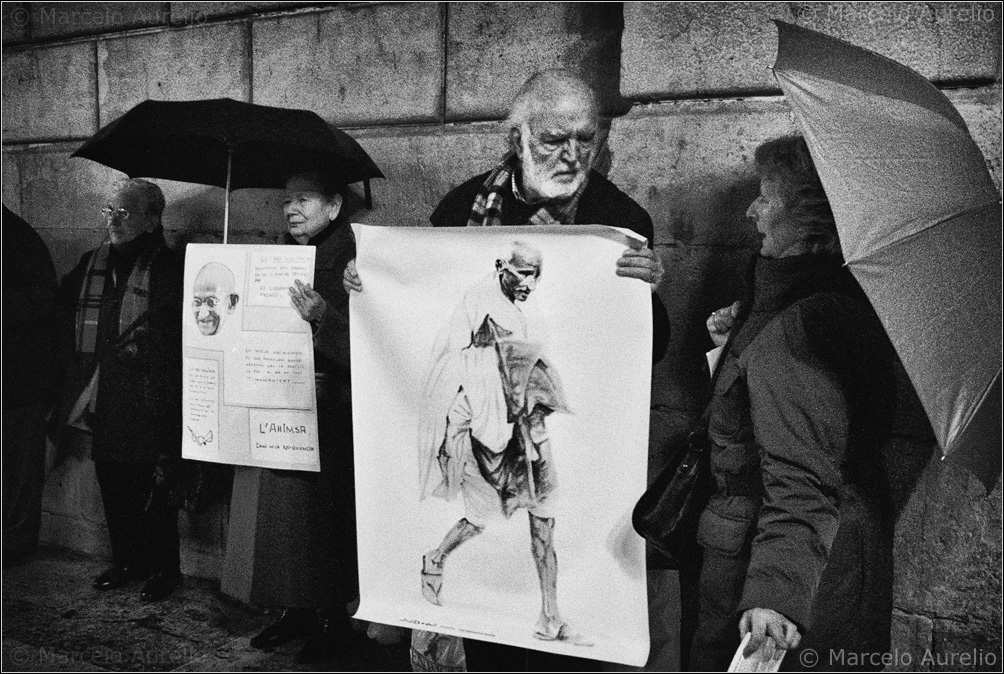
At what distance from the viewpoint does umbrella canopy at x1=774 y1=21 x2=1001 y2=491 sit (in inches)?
62.3

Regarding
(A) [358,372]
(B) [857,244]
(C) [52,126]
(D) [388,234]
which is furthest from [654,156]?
(C) [52,126]

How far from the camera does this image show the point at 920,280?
1.62 meters

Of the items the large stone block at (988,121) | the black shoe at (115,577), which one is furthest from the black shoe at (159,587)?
the large stone block at (988,121)

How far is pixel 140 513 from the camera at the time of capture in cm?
400

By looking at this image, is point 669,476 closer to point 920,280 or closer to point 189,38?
point 920,280

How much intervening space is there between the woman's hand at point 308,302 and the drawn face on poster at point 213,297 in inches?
10.3

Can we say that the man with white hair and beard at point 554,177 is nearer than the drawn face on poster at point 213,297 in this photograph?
Yes

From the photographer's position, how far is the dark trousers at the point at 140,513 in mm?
3949

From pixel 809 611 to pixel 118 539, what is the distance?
343 cm

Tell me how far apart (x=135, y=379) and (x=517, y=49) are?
214cm

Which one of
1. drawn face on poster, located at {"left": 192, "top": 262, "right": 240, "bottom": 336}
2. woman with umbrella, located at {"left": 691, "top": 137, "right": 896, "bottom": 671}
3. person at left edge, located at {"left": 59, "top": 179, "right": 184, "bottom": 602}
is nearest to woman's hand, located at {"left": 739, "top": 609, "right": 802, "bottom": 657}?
woman with umbrella, located at {"left": 691, "top": 137, "right": 896, "bottom": 671}

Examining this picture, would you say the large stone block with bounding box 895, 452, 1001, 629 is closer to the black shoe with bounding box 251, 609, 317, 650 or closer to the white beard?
the white beard

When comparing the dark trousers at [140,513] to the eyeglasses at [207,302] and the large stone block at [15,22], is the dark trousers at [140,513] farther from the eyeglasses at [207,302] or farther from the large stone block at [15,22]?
the large stone block at [15,22]

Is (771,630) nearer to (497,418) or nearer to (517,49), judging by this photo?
(497,418)
